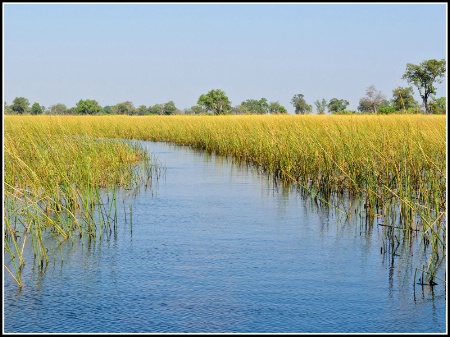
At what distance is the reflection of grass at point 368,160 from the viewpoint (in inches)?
247

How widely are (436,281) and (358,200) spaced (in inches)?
126

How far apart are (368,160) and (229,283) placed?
3.48 meters

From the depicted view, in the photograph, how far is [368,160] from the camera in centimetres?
766

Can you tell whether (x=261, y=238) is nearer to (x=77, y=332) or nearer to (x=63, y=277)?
(x=63, y=277)

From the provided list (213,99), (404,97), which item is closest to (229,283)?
(404,97)

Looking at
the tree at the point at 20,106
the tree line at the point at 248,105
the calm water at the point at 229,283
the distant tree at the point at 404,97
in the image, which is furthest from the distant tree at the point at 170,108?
the calm water at the point at 229,283

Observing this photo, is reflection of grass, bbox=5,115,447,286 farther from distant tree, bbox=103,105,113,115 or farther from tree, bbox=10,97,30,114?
distant tree, bbox=103,105,113,115

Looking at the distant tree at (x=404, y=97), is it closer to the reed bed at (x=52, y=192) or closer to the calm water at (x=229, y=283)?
the calm water at (x=229, y=283)

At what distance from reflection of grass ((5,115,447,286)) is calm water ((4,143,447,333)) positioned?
0.41 m

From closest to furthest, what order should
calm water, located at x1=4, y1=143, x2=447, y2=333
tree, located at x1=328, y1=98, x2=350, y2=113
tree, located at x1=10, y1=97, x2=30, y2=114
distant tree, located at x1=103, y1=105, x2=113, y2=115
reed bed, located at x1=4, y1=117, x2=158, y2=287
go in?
calm water, located at x1=4, y1=143, x2=447, y2=333, reed bed, located at x1=4, y1=117, x2=158, y2=287, tree, located at x1=10, y1=97, x2=30, y2=114, tree, located at x1=328, y1=98, x2=350, y2=113, distant tree, located at x1=103, y1=105, x2=113, y2=115

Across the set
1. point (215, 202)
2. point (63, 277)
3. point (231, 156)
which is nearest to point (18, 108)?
point (231, 156)

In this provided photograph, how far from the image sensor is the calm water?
3.94 m

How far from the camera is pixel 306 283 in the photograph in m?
4.70

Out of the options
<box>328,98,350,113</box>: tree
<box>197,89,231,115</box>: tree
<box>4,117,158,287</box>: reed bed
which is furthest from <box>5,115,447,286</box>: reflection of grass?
<box>328,98,350,113</box>: tree
